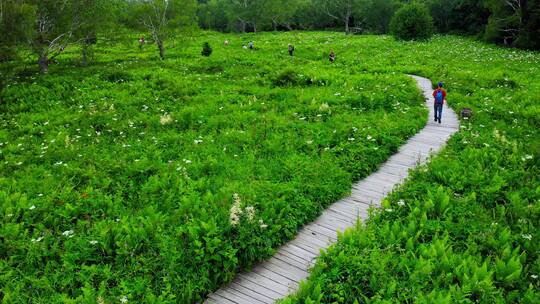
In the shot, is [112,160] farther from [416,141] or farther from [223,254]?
[416,141]

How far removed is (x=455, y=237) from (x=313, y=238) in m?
2.91

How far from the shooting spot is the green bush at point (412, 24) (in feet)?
163

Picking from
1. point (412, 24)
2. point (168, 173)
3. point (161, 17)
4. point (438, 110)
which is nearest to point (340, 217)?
point (168, 173)

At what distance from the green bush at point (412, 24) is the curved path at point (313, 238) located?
43.5 meters

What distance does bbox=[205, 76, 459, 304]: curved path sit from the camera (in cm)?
611

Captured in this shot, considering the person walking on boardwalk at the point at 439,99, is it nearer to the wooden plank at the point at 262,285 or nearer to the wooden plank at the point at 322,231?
the wooden plank at the point at 322,231

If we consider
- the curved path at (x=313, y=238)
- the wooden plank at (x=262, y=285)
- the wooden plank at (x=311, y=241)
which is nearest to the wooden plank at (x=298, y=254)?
the curved path at (x=313, y=238)

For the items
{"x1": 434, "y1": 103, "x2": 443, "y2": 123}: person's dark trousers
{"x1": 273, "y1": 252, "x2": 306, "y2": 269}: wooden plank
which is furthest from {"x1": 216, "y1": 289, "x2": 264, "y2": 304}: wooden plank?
{"x1": 434, "y1": 103, "x2": 443, "y2": 123}: person's dark trousers

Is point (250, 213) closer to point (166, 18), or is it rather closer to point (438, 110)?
point (438, 110)

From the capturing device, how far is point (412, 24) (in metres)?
49.6

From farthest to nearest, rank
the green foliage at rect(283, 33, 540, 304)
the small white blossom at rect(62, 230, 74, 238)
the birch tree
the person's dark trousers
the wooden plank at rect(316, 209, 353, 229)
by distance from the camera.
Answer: the birch tree
the person's dark trousers
the wooden plank at rect(316, 209, 353, 229)
the small white blossom at rect(62, 230, 74, 238)
the green foliage at rect(283, 33, 540, 304)

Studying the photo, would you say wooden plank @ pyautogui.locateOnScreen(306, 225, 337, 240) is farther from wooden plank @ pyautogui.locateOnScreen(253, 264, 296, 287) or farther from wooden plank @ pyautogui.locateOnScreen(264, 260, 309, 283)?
wooden plank @ pyautogui.locateOnScreen(253, 264, 296, 287)

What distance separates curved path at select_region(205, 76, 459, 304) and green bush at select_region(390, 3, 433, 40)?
143 ft

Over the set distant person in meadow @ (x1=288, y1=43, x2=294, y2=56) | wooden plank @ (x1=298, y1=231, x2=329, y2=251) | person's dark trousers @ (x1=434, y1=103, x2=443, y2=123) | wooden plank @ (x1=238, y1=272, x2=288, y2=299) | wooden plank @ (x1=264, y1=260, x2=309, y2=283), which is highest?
distant person in meadow @ (x1=288, y1=43, x2=294, y2=56)
